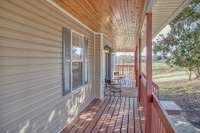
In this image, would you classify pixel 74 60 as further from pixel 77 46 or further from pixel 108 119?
pixel 108 119

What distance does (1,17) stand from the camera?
96.1 inches

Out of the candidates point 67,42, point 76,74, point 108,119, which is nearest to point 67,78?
point 67,42

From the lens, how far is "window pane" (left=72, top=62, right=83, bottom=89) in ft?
18.7

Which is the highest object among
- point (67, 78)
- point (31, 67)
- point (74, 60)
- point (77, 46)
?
point (77, 46)

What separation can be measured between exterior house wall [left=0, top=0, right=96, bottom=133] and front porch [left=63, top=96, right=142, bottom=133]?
44 centimetres

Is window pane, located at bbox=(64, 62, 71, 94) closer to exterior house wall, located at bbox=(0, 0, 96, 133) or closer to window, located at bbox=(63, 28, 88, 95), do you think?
window, located at bbox=(63, 28, 88, 95)

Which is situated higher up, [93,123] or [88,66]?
[88,66]

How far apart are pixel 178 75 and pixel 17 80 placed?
13.9 metres

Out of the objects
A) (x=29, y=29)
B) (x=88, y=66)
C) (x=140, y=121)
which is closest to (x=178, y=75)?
(x=88, y=66)

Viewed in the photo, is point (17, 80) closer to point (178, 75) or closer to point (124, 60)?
point (178, 75)

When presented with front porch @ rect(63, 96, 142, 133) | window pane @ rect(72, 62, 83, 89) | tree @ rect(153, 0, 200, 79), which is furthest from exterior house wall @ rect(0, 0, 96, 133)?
tree @ rect(153, 0, 200, 79)

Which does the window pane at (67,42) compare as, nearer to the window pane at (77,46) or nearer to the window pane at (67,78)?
the window pane at (67,78)

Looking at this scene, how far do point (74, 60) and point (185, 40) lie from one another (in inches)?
155

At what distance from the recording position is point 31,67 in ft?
10.6
